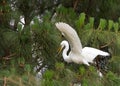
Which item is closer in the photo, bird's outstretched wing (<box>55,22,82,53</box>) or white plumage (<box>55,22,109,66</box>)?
bird's outstretched wing (<box>55,22,82,53</box>)

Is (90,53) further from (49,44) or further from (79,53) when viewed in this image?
(49,44)

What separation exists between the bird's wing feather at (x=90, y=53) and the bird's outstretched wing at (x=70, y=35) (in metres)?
0.03

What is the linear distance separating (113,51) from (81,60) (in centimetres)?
17

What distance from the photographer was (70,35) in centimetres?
171

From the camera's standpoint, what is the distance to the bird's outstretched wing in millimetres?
1630

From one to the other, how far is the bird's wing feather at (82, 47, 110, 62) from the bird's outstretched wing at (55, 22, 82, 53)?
3cm

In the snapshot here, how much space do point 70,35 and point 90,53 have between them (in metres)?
0.23

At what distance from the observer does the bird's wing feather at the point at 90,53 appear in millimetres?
1877

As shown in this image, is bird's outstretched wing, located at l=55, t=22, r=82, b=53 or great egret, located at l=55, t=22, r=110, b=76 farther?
great egret, located at l=55, t=22, r=110, b=76

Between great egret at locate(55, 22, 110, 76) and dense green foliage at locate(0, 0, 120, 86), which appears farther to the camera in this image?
great egret at locate(55, 22, 110, 76)

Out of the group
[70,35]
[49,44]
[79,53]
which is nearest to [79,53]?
[79,53]

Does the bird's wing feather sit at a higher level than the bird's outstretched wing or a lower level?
lower

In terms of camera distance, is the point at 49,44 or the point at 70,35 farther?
the point at 49,44

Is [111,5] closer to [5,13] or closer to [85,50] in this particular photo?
[85,50]
